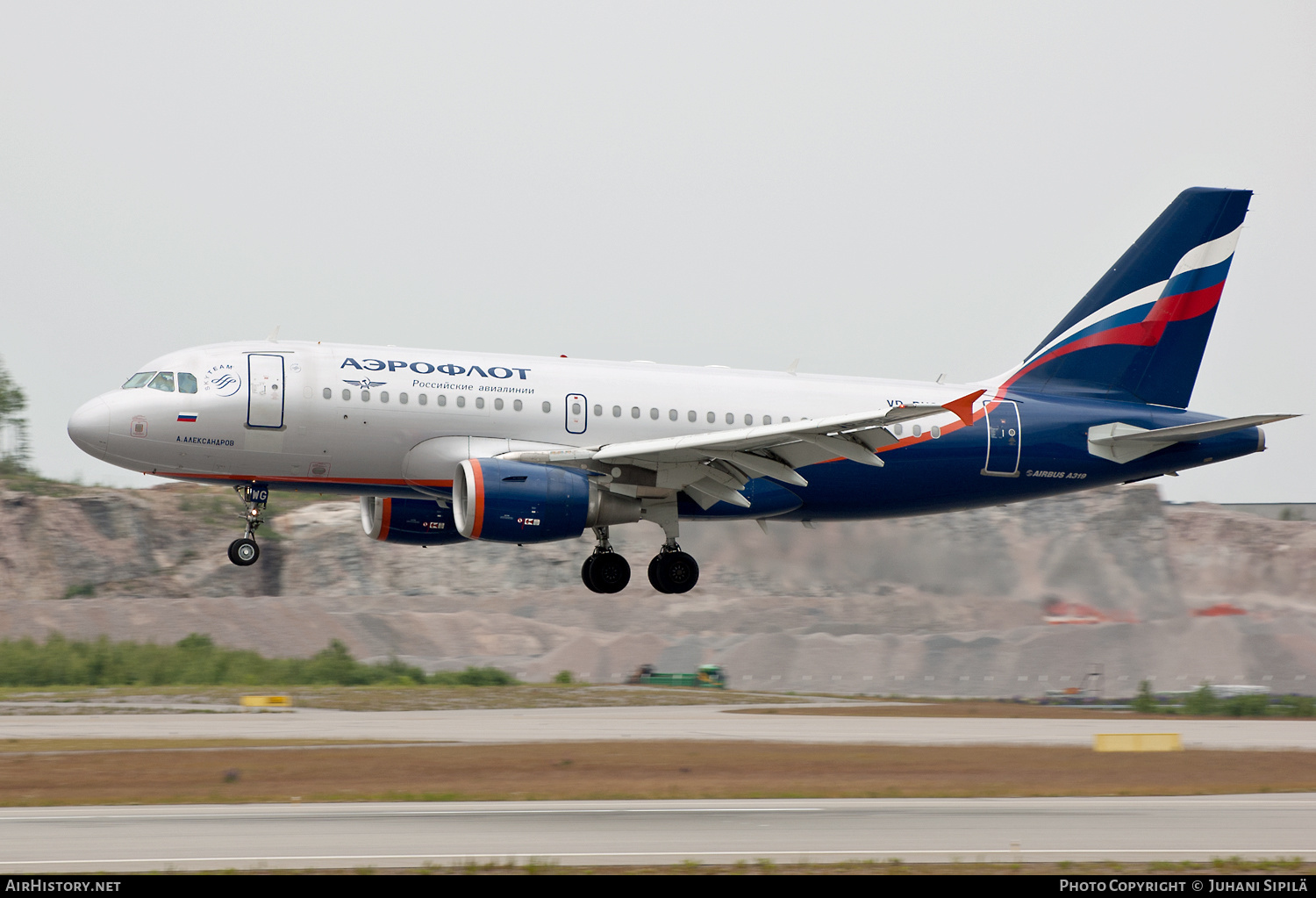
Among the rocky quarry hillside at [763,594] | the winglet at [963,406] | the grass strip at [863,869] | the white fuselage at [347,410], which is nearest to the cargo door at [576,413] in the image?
the white fuselage at [347,410]

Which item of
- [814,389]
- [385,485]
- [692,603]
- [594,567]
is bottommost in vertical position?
[692,603]

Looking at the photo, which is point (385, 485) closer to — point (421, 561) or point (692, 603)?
point (692, 603)

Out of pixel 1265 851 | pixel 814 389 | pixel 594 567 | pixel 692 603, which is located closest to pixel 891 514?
pixel 814 389

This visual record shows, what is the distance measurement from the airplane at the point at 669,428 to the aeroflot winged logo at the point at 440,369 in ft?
0.15

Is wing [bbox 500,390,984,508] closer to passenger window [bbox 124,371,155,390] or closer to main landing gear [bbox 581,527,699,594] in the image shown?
main landing gear [bbox 581,527,699,594]

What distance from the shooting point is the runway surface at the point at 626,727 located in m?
34.3

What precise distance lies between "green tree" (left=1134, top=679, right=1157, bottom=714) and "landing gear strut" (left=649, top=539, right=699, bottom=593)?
20619mm

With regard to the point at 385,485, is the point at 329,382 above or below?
above

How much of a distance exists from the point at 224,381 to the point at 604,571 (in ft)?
29.8

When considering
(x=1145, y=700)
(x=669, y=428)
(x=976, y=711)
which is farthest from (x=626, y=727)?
(x=1145, y=700)

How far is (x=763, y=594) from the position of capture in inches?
2108

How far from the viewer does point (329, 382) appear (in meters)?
28.3

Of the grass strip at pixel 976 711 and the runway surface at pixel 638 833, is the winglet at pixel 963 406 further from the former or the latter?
the grass strip at pixel 976 711
